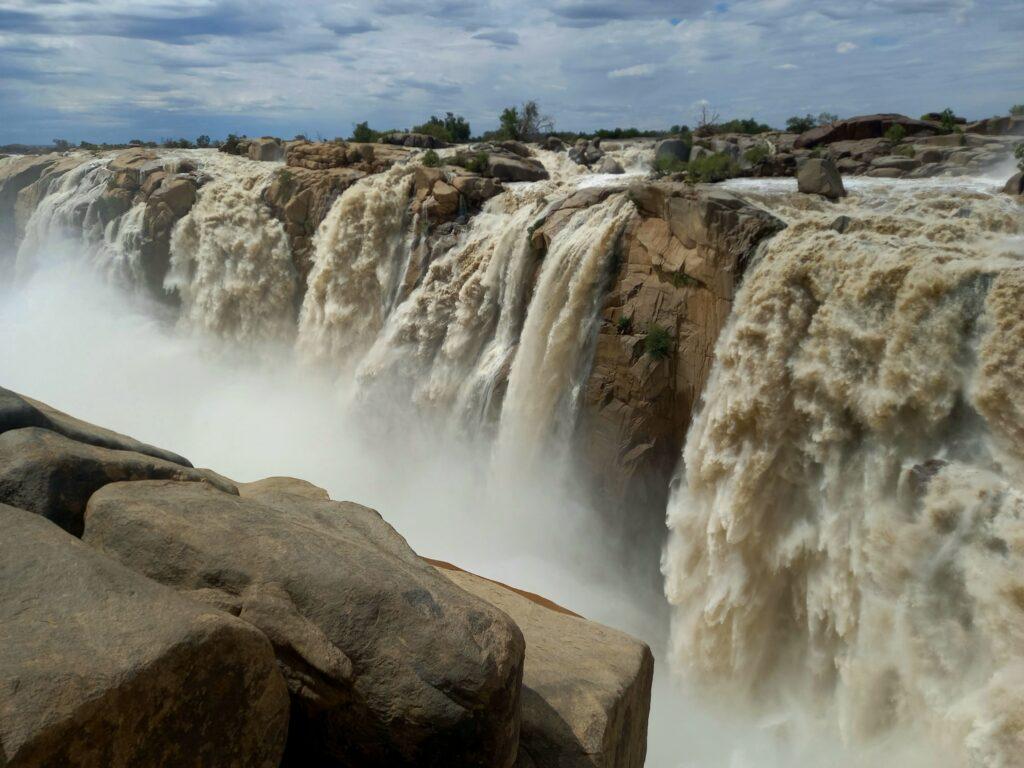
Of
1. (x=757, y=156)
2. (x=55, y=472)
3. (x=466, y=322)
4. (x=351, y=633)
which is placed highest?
(x=757, y=156)

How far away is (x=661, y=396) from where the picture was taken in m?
10.6

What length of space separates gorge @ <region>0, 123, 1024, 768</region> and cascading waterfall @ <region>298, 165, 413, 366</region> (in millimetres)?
71

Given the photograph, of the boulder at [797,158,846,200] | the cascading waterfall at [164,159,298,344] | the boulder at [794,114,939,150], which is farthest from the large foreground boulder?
the boulder at [794,114,939,150]

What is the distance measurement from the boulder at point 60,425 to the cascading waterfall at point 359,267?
10087 mm

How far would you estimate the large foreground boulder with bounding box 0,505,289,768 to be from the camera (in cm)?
262

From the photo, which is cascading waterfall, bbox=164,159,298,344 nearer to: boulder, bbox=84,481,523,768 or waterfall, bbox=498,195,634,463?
waterfall, bbox=498,195,634,463

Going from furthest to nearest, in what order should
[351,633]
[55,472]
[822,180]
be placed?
[822,180] → [55,472] → [351,633]

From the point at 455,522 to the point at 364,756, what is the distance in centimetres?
890

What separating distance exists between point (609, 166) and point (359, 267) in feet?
20.8

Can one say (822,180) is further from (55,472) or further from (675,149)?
(55,472)

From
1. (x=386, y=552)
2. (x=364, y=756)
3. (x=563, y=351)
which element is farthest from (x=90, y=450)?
(x=563, y=351)

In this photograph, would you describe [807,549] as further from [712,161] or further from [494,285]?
[712,161]

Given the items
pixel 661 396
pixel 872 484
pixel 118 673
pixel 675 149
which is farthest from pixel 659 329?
pixel 675 149

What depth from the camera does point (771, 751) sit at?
25.8 feet
